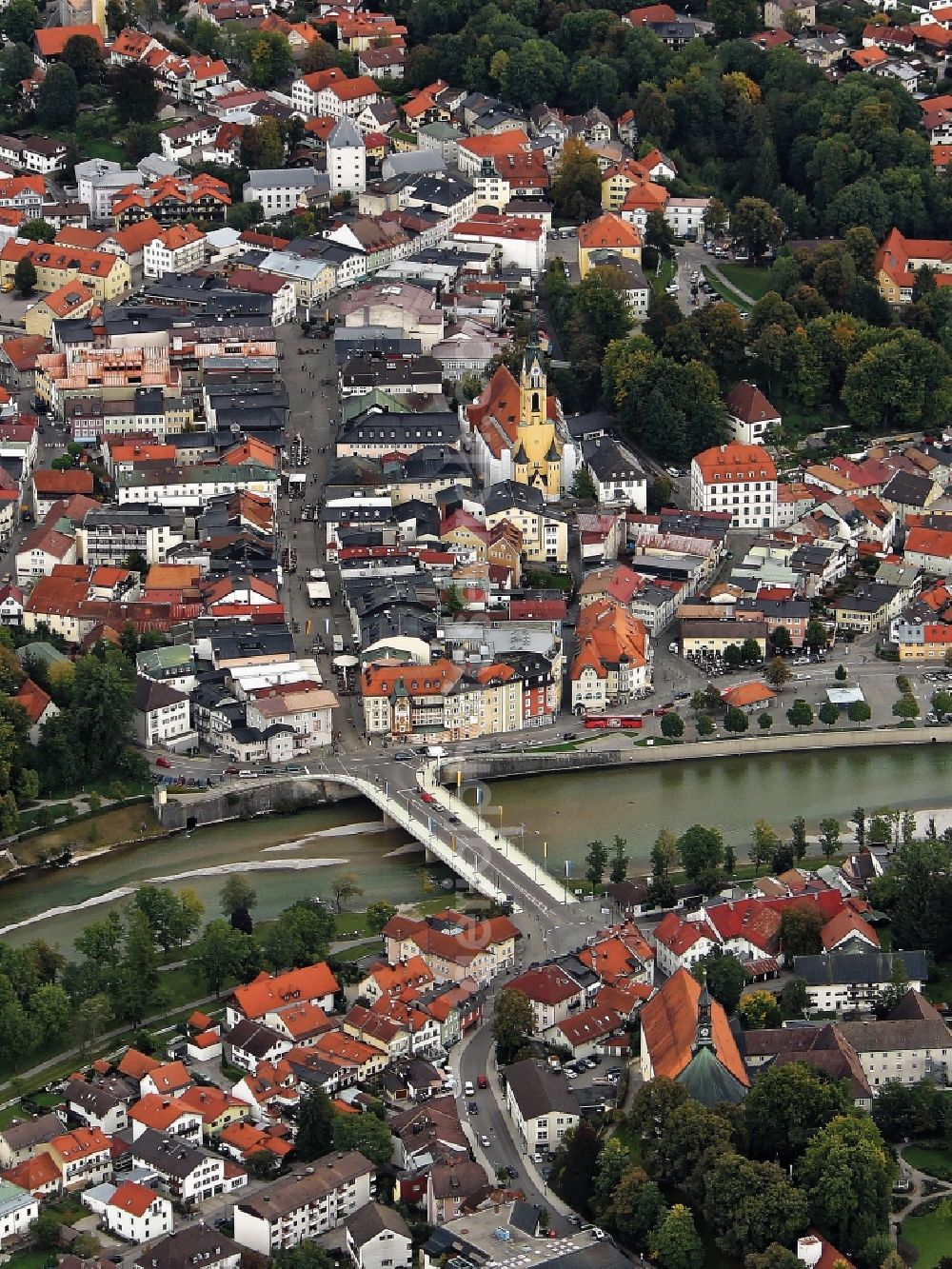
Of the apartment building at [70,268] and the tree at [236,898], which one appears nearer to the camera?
the tree at [236,898]

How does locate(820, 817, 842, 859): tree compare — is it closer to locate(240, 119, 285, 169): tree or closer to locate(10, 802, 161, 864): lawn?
locate(10, 802, 161, 864): lawn

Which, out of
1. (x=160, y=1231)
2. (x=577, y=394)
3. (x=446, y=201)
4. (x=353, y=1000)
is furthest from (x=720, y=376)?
(x=160, y=1231)

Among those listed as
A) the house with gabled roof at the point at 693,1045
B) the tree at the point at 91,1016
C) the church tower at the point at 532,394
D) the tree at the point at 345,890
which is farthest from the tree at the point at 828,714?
the tree at the point at 91,1016

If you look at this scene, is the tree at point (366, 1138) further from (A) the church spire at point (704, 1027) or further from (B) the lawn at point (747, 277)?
(B) the lawn at point (747, 277)

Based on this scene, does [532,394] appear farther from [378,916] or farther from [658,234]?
[378,916]

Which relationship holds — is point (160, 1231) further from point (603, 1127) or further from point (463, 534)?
point (463, 534)
